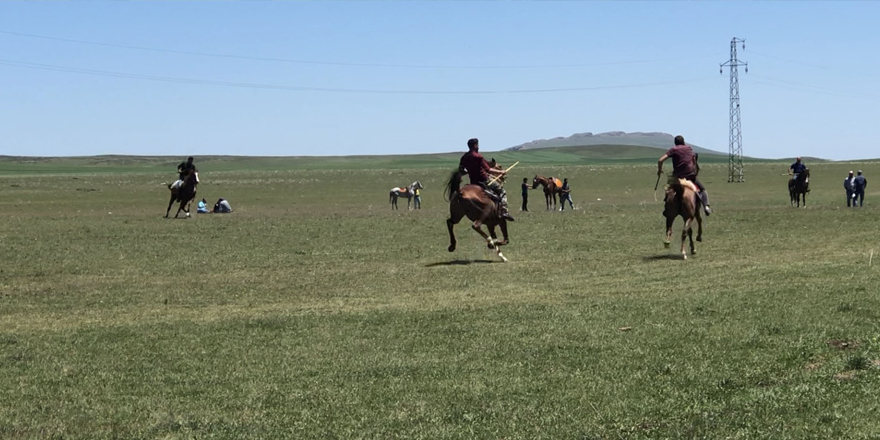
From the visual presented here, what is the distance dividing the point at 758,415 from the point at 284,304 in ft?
31.0

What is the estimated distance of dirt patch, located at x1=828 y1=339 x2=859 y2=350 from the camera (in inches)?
392

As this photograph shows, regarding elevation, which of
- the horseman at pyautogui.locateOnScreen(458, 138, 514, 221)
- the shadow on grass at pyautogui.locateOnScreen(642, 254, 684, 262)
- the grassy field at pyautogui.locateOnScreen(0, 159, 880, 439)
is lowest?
the shadow on grass at pyautogui.locateOnScreen(642, 254, 684, 262)

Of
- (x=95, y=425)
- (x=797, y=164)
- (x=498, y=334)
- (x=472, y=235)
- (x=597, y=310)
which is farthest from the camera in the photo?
(x=797, y=164)

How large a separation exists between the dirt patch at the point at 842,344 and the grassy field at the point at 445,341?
0.03 meters

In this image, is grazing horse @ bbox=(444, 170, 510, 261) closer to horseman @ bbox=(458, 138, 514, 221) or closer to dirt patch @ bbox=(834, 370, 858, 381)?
horseman @ bbox=(458, 138, 514, 221)

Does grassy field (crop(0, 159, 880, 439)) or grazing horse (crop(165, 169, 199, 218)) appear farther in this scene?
grazing horse (crop(165, 169, 199, 218))

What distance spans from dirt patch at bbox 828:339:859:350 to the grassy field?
0.10 ft

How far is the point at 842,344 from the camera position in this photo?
1011 cm

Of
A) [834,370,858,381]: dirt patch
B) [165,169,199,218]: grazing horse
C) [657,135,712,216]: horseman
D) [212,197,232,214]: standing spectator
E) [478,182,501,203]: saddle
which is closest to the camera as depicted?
[834,370,858,381]: dirt patch

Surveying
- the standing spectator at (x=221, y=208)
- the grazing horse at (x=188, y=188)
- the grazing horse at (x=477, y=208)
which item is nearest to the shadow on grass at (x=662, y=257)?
the grazing horse at (x=477, y=208)

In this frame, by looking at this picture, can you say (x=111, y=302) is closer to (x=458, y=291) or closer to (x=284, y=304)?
(x=284, y=304)

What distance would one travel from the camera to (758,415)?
7.88 m

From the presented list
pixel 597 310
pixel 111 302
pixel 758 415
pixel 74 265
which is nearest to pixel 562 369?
pixel 758 415

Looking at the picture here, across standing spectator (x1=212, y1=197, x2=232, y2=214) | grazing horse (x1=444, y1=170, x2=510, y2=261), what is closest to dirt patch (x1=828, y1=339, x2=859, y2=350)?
grazing horse (x1=444, y1=170, x2=510, y2=261)
